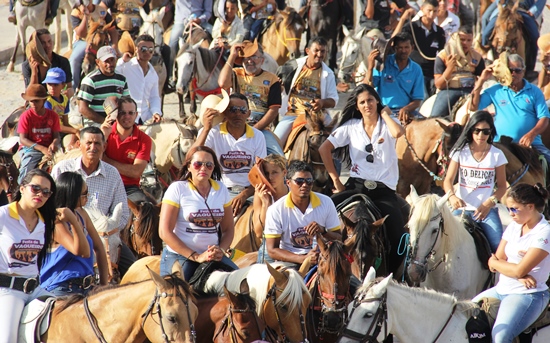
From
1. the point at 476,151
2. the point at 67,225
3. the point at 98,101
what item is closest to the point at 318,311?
the point at 67,225

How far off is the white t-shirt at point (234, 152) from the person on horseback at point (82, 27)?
6.23 metres

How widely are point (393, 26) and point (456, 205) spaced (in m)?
9.90

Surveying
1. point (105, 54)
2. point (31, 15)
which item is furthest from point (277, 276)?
point (31, 15)

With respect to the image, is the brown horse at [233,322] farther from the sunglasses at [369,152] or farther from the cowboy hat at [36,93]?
the cowboy hat at [36,93]

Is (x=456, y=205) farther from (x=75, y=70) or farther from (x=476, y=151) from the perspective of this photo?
(x=75, y=70)

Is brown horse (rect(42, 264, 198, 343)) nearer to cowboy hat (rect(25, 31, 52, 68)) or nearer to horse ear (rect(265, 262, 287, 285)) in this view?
horse ear (rect(265, 262, 287, 285))

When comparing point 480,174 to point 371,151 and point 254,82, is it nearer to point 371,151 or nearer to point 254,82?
point 371,151

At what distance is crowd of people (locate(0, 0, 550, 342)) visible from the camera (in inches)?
284

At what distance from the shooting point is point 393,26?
723 inches

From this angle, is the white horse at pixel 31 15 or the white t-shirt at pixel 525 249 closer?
the white t-shirt at pixel 525 249

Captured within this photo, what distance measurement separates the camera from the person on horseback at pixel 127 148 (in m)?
10.1

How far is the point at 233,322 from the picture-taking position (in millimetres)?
→ 6484

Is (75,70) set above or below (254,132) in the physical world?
below

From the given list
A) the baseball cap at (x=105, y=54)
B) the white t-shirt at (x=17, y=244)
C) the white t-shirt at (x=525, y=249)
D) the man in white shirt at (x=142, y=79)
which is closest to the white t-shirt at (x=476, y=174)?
the white t-shirt at (x=525, y=249)
